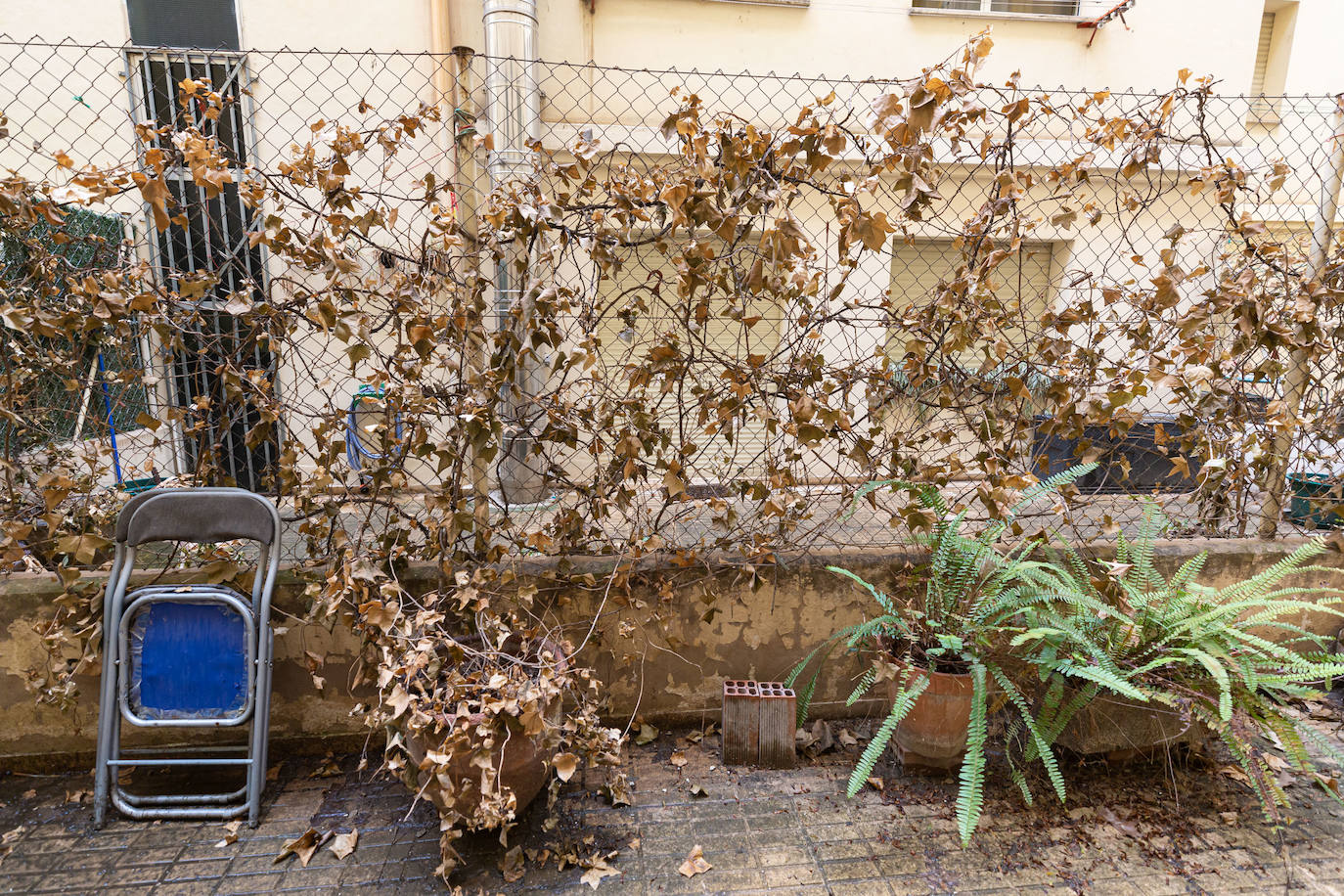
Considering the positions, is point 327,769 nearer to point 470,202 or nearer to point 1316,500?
point 470,202

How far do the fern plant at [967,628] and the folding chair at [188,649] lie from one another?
2044mm

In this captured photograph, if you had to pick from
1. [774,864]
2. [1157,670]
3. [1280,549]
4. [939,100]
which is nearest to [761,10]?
[939,100]

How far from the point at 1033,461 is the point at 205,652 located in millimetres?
3482

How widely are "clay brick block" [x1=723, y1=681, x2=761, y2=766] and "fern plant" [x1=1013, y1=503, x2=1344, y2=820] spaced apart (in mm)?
1047

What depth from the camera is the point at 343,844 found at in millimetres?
2477

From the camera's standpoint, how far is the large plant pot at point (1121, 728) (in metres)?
2.73

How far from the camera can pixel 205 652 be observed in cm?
263

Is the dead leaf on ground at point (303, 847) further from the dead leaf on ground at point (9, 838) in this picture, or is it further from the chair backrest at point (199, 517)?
the chair backrest at point (199, 517)

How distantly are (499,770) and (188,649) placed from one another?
4.30ft

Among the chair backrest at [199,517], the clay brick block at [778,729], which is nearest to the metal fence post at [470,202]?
the chair backrest at [199,517]

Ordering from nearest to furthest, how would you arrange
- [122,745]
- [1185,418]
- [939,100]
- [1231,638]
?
[939,100], [1231,638], [122,745], [1185,418]

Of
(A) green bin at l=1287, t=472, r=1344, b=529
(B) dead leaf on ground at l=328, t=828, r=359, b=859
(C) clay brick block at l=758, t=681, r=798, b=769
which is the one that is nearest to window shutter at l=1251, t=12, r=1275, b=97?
(A) green bin at l=1287, t=472, r=1344, b=529

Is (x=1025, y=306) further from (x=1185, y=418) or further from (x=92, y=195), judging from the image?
(x=92, y=195)

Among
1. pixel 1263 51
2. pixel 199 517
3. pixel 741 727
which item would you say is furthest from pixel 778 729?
pixel 1263 51
